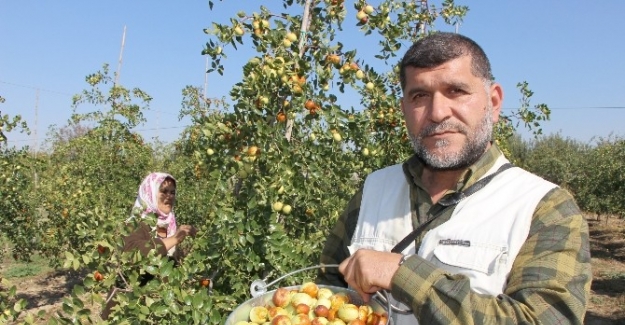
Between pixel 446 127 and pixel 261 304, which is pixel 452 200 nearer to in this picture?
pixel 446 127

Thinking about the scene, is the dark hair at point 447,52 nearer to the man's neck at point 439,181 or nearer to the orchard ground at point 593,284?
the man's neck at point 439,181

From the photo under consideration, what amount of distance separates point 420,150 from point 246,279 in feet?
4.11

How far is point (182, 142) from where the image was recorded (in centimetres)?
981

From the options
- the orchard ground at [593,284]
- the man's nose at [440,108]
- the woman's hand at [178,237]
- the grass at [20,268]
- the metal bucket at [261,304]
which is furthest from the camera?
the grass at [20,268]

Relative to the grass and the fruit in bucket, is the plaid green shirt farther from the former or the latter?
the grass

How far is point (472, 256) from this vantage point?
135 centimetres

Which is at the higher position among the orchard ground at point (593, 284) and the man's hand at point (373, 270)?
the man's hand at point (373, 270)

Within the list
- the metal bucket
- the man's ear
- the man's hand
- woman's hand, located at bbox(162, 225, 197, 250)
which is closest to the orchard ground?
woman's hand, located at bbox(162, 225, 197, 250)

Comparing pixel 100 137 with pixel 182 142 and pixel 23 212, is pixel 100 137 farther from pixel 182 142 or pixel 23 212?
pixel 182 142

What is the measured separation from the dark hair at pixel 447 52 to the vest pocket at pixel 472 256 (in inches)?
20.5

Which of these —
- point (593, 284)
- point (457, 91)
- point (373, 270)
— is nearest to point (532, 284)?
point (373, 270)

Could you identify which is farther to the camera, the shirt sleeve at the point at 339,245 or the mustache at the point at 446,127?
the shirt sleeve at the point at 339,245

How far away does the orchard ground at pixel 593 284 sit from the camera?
23.9ft

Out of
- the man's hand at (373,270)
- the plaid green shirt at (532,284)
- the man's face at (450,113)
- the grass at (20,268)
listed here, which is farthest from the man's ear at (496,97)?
the grass at (20,268)
